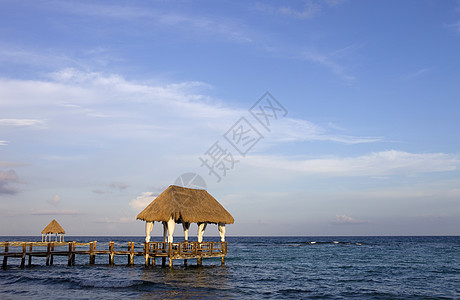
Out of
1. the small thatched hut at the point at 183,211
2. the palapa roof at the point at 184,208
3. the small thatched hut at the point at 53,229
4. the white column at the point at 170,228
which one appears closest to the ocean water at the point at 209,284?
the white column at the point at 170,228

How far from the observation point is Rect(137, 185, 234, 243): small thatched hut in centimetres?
2895

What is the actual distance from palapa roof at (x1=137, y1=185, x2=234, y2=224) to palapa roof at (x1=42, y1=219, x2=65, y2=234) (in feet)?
96.3

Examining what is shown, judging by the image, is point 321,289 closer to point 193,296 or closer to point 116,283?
point 193,296

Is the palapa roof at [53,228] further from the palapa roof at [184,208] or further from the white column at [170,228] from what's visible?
the white column at [170,228]

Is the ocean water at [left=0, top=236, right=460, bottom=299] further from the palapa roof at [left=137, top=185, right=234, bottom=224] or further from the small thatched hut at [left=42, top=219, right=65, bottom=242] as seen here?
the small thatched hut at [left=42, top=219, right=65, bottom=242]

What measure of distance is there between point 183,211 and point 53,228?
32775 mm

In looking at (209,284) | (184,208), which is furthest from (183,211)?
(209,284)

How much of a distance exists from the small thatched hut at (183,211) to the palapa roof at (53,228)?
94.2ft

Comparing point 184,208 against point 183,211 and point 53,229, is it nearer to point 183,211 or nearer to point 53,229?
point 183,211

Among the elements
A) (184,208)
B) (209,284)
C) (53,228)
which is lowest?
(209,284)

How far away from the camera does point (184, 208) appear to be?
2939 centimetres

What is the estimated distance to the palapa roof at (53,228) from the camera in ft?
176

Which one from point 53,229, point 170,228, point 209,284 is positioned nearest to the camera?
point 209,284

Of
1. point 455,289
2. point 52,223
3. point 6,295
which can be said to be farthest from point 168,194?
point 52,223
